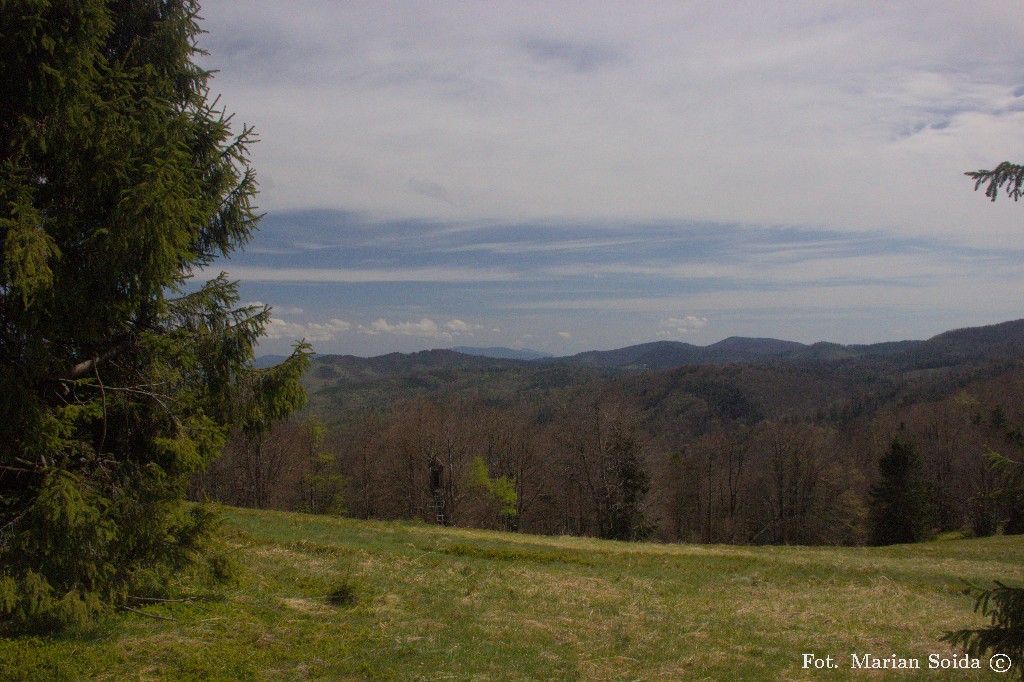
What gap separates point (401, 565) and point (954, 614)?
1236 cm

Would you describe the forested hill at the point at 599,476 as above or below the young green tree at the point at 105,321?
below

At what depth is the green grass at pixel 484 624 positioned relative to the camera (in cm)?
685

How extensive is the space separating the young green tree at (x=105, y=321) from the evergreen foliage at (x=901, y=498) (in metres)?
55.0

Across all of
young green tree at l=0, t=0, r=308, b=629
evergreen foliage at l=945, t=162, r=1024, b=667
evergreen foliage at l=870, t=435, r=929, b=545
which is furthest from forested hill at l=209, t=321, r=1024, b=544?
evergreen foliage at l=945, t=162, r=1024, b=667

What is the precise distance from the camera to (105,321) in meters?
7.43

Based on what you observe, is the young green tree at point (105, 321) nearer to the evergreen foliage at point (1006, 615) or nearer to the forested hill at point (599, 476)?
the evergreen foliage at point (1006, 615)

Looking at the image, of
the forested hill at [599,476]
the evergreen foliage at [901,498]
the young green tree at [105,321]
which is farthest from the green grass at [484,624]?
the evergreen foliage at [901,498]

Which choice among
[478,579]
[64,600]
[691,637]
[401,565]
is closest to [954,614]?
[691,637]

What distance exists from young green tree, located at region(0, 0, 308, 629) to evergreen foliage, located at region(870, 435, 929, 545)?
5503 centimetres

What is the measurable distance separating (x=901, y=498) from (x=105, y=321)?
5790 centimetres

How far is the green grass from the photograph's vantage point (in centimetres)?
685

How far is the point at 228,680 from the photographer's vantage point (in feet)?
20.7

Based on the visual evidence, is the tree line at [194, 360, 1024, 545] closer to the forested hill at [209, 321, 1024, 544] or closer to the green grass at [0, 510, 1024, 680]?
the forested hill at [209, 321, 1024, 544]

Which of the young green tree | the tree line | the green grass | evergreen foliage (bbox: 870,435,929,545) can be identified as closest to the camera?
the young green tree
